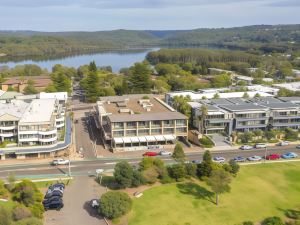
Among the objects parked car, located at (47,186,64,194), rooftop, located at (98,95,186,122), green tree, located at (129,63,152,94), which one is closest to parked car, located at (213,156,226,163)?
rooftop, located at (98,95,186,122)

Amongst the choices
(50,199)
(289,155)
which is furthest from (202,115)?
(50,199)

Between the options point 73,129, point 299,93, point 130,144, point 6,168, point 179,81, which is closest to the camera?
point 6,168

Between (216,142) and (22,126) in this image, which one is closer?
(22,126)

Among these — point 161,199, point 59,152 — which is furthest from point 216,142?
point 59,152

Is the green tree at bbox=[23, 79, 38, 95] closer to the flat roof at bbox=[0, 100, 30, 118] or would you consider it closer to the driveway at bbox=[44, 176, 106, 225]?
the flat roof at bbox=[0, 100, 30, 118]

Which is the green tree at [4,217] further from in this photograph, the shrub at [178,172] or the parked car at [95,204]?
the shrub at [178,172]

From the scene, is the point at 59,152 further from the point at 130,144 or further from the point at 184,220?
the point at 184,220
